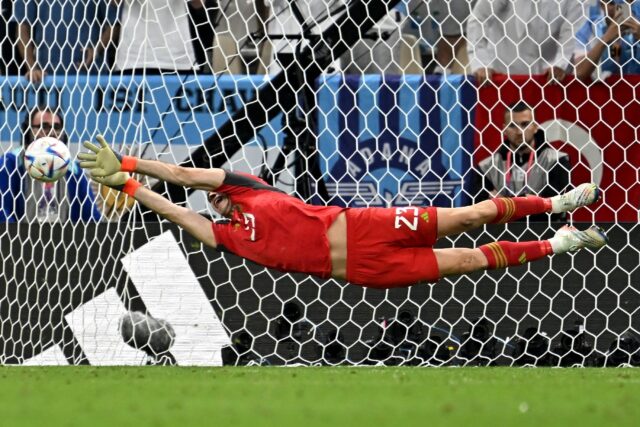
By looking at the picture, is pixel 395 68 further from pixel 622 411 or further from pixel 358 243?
pixel 622 411

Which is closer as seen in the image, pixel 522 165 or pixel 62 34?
pixel 522 165

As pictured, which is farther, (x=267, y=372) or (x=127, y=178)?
(x=127, y=178)

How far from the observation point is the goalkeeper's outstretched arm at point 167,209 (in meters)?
7.98

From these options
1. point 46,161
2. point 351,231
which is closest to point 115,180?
point 46,161

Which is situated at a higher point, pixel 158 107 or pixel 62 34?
pixel 62 34

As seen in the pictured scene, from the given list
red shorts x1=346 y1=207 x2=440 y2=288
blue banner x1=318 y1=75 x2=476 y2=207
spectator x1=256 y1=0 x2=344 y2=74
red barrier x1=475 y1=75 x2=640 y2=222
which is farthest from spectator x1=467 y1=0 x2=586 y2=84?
red shorts x1=346 y1=207 x2=440 y2=288

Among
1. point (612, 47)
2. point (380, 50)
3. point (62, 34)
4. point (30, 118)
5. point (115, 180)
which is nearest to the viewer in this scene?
point (115, 180)

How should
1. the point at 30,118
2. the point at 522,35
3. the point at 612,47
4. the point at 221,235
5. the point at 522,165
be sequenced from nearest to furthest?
the point at 221,235 < the point at 522,165 < the point at 612,47 < the point at 522,35 < the point at 30,118

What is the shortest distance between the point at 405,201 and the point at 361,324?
0.91 meters

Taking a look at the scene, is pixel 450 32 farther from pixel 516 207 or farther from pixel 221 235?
pixel 221 235

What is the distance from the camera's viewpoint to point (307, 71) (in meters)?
9.31

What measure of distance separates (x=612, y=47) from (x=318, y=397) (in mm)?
4523

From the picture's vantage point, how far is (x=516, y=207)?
795cm

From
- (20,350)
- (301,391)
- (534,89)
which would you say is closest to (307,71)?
(534,89)
